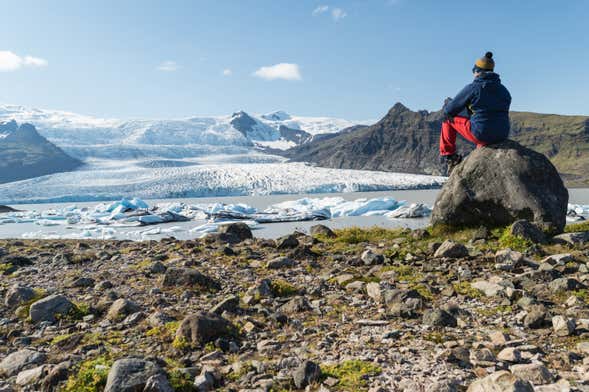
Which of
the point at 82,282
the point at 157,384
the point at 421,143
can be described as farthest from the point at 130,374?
the point at 421,143

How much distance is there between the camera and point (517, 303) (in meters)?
3.73

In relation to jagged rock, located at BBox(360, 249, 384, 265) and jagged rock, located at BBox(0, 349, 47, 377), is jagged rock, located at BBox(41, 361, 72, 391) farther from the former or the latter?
jagged rock, located at BBox(360, 249, 384, 265)

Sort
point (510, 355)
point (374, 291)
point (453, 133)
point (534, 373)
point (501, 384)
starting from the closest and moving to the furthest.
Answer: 1. point (501, 384)
2. point (534, 373)
3. point (510, 355)
4. point (374, 291)
5. point (453, 133)

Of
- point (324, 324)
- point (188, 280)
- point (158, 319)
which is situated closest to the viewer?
point (324, 324)

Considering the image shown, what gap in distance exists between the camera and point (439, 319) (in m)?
3.38

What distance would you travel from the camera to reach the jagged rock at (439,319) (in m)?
3.37

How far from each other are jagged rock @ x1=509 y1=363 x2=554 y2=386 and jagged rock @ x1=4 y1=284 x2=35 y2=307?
4.85 m

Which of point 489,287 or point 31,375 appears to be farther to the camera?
point 489,287

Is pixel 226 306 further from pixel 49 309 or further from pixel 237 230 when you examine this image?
pixel 237 230

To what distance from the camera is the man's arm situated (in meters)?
7.07

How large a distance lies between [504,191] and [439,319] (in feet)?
14.7

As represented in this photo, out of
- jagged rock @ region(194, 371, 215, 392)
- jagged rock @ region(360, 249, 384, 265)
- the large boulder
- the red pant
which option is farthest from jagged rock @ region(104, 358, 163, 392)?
the red pant

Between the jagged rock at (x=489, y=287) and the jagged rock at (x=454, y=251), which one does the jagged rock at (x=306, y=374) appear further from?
the jagged rock at (x=454, y=251)

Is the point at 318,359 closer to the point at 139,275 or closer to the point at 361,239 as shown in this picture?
the point at 139,275
